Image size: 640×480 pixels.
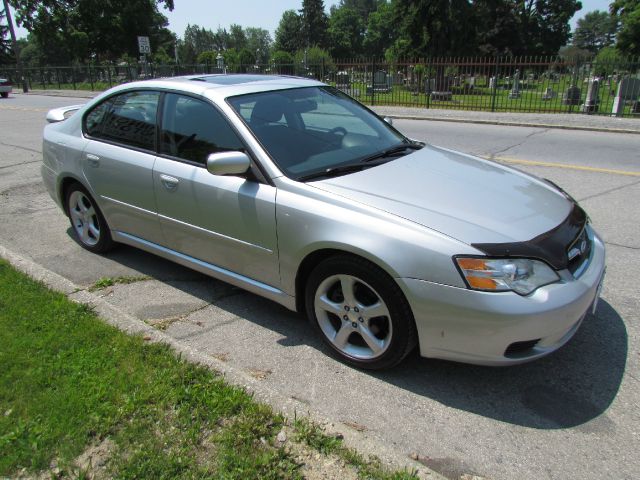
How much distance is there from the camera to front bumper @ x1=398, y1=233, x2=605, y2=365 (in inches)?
97.7

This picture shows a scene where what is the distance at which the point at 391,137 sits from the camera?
4.11 meters

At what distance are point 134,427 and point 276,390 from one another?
2.38ft

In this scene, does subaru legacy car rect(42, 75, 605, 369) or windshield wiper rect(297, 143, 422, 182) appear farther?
windshield wiper rect(297, 143, 422, 182)

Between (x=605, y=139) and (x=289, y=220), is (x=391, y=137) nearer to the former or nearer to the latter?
(x=289, y=220)

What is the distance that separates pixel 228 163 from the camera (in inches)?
123

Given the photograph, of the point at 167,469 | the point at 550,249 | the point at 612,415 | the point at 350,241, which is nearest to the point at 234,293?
the point at 350,241

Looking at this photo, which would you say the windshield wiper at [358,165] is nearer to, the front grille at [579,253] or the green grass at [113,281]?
the front grille at [579,253]

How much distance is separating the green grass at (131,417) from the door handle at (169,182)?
110 cm

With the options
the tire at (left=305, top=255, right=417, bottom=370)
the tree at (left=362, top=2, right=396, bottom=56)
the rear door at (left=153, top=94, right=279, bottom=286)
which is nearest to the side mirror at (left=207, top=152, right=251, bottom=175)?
the rear door at (left=153, top=94, right=279, bottom=286)

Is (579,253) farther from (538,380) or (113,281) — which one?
(113,281)

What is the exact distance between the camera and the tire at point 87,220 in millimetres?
4727

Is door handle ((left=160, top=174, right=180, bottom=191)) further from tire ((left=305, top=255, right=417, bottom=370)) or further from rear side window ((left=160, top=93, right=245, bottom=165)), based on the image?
tire ((left=305, top=255, right=417, bottom=370))

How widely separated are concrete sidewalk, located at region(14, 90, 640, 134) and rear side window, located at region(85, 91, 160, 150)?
12.5m

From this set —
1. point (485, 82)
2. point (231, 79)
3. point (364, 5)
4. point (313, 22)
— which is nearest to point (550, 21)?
point (313, 22)
